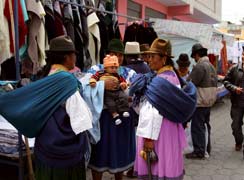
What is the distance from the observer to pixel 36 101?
273 centimetres

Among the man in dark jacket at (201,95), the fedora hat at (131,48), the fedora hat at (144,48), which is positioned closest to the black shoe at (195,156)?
the man in dark jacket at (201,95)

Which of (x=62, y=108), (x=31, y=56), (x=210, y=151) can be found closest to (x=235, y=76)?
(x=210, y=151)

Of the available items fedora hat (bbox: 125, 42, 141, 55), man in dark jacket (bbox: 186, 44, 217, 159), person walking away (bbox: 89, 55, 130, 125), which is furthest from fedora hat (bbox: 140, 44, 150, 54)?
person walking away (bbox: 89, 55, 130, 125)

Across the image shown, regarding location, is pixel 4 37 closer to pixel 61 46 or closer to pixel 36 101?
pixel 61 46

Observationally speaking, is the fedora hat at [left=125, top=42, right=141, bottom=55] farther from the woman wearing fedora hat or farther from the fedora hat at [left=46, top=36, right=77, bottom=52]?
the fedora hat at [left=46, top=36, right=77, bottom=52]

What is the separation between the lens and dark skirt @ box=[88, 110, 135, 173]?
3.74 m

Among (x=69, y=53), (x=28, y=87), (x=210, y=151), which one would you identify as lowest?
(x=210, y=151)

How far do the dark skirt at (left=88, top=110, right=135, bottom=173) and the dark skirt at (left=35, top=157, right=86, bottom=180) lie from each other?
731 mm

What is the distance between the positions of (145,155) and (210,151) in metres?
3.53

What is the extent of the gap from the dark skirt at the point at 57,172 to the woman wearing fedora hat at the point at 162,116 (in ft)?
2.08

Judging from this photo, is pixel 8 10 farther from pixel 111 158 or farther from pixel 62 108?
pixel 111 158

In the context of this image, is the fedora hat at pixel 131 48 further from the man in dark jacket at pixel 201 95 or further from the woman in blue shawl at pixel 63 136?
the woman in blue shawl at pixel 63 136

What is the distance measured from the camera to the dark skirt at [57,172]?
9.46ft

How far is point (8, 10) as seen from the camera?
3.55 meters
